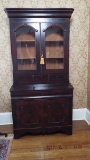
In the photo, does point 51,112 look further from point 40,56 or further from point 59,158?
point 40,56

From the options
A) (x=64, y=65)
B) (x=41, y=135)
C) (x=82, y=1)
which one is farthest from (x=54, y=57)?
(x=41, y=135)

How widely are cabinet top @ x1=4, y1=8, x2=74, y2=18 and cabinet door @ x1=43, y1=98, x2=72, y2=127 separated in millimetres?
1263

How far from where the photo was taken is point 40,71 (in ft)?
9.36

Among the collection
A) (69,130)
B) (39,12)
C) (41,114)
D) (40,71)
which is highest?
(39,12)

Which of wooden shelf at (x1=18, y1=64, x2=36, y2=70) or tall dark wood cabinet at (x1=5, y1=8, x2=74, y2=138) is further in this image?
wooden shelf at (x1=18, y1=64, x2=36, y2=70)

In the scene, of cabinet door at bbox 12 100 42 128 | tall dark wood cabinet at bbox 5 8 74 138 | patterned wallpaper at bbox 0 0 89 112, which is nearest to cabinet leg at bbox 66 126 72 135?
tall dark wood cabinet at bbox 5 8 74 138

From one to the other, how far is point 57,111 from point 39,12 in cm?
151

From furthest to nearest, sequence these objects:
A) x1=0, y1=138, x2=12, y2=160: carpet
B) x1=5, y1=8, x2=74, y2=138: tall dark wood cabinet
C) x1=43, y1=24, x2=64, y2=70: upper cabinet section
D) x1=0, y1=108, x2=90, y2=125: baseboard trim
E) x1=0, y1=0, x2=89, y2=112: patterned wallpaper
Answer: x1=0, y1=108, x2=90, y2=125: baseboard trim → x1=0, y1=0, x2=89, y2=112: patterned wallpaper → x1=43, y1=24, x2=64, y2=70: upper cabinet section → x1=5, y1=8, x2=74, y2=138: tall dark wood cabinet → x1=0, y1=138, x2=12, y2=160: carpet

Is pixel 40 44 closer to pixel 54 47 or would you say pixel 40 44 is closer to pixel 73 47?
pixel 54 47

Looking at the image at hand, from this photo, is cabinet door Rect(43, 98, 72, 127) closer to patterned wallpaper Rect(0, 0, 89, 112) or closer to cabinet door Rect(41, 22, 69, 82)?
cabinet door Rect(41, 22, 69, 82)

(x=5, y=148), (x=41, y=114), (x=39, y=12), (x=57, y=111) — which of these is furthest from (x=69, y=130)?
(x=39, y=12)

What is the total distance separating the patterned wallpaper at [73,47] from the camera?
2998 millimetres

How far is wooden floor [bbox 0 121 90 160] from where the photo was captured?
235cm

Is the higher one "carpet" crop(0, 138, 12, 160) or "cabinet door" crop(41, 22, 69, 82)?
"cabinet door" crop(41, 22, 69, 82)
